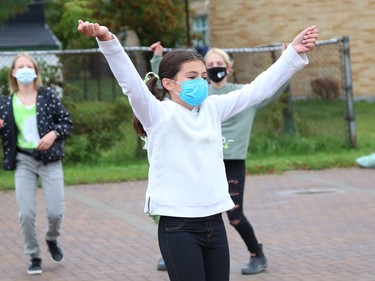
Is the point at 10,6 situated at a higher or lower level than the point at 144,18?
higher

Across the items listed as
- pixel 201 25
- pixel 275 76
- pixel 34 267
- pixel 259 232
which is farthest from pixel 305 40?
pixel 201 25

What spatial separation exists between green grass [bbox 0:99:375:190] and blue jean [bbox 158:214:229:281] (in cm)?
774

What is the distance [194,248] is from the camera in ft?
14.4

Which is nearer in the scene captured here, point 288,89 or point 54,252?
point 54,252

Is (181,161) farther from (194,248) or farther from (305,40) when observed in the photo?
(305,40)

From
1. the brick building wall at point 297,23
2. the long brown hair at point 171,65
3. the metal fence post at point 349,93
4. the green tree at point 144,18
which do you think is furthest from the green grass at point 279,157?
the brick building wall at point 297,23

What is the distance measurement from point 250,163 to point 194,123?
892cm

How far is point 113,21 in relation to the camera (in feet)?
83.0

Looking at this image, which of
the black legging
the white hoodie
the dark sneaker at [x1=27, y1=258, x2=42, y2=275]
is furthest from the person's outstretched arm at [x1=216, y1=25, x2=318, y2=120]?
the dark sneaker at [x1=27, y1=258, x2=42, y2=275]

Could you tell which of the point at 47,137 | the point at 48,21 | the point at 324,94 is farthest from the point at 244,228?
the point at 48,21

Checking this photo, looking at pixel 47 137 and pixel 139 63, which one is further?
pixel 139 63

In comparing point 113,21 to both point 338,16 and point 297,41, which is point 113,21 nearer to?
point 338,16

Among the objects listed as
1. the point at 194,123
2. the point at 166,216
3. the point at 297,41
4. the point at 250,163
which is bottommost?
the point at 250,163

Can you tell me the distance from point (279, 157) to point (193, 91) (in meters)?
9.93
